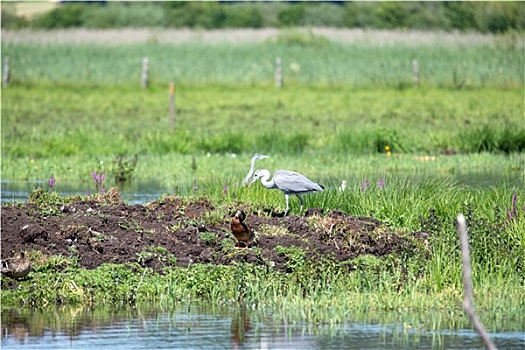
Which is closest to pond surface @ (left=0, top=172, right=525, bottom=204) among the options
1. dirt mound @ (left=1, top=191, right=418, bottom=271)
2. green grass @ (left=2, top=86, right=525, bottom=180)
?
green grass @ (left=2, top=86, right=525, bottom=180)

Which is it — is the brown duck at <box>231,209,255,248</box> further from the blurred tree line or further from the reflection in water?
the blurred tree line

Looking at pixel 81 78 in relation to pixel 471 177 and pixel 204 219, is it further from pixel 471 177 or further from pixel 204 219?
pixel 204 219

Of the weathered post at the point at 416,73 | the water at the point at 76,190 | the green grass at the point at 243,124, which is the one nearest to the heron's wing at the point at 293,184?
the water at the point at 76,190

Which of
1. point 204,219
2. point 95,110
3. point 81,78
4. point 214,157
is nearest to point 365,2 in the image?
point 81,78

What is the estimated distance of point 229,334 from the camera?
410 inches

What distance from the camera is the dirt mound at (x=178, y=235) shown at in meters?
12.7

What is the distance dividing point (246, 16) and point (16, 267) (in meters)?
69.6

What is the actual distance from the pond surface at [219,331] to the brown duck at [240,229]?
1.35 m

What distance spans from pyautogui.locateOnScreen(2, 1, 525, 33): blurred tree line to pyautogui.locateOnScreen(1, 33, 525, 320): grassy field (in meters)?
18.0

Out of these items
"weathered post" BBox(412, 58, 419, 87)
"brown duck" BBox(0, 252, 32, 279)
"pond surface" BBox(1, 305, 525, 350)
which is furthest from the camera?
"weathered post" BBox(412, 58, 419, 87)

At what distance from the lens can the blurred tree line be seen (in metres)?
73.2

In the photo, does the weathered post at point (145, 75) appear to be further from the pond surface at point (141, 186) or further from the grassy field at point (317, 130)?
the pond surface at point (141, 186)

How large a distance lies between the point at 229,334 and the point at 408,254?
10.5 ft

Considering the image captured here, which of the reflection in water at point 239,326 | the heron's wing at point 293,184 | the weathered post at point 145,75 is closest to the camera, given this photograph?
the reflection in water at point 239,326
